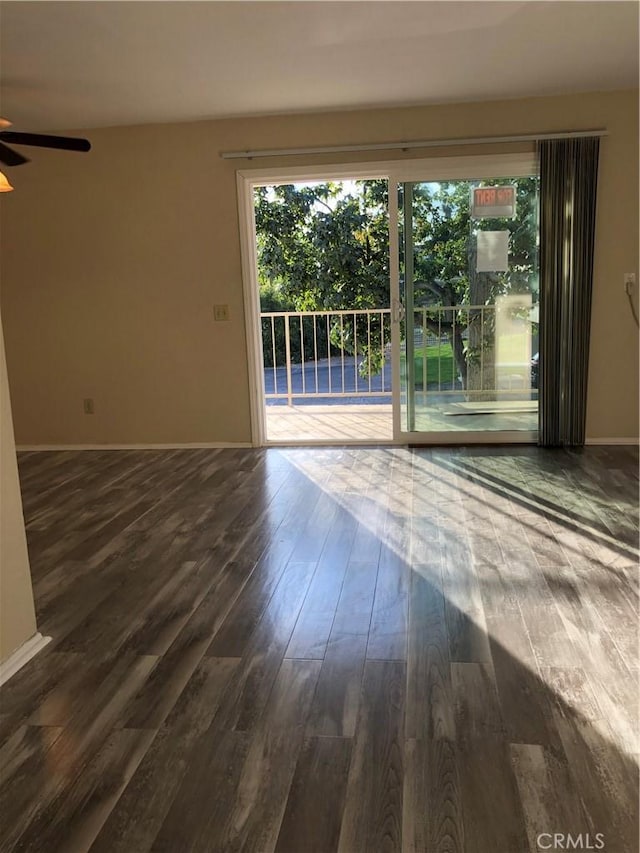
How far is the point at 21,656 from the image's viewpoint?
2.28 metres

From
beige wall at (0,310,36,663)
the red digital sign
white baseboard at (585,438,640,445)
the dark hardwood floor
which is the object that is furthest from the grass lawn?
beige wall at (0,310,36,663)

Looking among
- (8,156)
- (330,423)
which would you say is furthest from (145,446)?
(8,156)

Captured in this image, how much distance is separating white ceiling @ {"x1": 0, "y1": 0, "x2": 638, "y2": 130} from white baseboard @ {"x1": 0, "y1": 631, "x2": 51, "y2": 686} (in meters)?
2.63

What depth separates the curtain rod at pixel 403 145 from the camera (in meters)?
4.59

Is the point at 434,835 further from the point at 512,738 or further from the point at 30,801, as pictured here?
the point at 30,801

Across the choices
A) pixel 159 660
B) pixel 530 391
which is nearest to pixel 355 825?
pixel 159 660

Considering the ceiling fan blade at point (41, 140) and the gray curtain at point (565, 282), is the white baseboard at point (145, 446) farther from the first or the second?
the ceiling fan blade at point (41, 140)

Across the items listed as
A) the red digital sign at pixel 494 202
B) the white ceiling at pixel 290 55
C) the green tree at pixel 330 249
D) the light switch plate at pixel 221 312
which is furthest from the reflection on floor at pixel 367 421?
the white ceiling at pixel 290 55

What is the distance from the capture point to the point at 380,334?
732 centimetres

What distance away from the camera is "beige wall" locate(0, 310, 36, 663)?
2242mm

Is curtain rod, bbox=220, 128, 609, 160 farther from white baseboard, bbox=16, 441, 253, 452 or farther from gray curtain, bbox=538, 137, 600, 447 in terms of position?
white baseboard, bbox=16, 441, 253, 452

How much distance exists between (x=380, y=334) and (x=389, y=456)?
107 inches

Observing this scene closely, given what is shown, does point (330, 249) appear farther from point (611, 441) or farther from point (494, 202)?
point (611, 441)

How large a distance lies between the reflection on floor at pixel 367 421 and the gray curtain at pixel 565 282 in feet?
0.71
